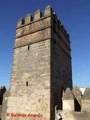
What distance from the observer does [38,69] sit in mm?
11422

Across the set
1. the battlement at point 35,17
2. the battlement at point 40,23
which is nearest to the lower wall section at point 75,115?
the battlement at point 40,23

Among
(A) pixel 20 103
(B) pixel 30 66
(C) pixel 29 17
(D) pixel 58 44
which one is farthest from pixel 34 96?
(C) pixel 29 17

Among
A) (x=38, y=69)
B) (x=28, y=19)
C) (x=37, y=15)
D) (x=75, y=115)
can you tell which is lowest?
(x=75, y=115)

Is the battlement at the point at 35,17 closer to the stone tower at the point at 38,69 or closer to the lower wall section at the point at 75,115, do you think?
the stone tower at the point at 38,69

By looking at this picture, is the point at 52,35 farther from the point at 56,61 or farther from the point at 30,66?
the point at 30,66

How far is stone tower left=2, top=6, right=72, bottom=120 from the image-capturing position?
10.7 m

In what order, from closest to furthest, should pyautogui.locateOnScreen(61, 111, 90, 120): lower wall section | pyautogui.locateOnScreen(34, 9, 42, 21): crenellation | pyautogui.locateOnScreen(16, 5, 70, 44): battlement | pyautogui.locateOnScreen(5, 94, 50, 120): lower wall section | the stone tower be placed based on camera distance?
pyautogui.locateOnScreen(61, 111, 90, 120): lower wall section → pyautogui.locateOnScreen(5, 94, 50, 120): lower wall section → the stone tower → pyautogui.locateOnScreen(16, 5, 70, 44): battlement → pyautogui.locateOnScreen(34, 9, 42, 21): crenellation

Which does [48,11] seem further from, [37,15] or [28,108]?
[28,108]

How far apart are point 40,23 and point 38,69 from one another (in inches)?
137

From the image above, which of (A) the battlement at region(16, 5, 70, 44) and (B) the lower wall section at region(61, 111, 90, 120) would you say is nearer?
(B) the lower wall section at region(61, 111, 90, 120)

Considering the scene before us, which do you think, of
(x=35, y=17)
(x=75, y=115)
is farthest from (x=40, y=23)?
(x=75, y=115)

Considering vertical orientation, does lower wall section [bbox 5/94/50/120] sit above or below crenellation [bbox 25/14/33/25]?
below

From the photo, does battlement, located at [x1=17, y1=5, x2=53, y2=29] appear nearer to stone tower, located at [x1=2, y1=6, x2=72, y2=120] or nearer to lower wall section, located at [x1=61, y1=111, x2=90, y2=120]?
stone tower, located at [x1=2, y1=6, x2=72, y2=120]

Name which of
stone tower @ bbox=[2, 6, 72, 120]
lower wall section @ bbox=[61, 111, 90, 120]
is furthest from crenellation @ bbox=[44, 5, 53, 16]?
lower wall section @ bbox=[61, 111, 90, 120]
